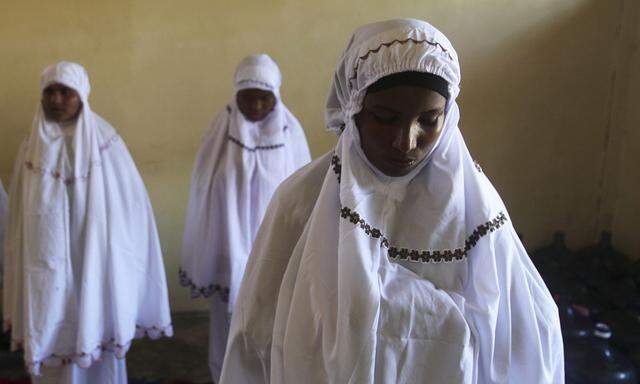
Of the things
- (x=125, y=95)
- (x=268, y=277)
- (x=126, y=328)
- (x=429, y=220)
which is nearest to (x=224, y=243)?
(x=126, y=328)

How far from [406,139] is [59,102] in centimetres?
187

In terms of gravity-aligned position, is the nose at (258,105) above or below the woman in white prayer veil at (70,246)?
above

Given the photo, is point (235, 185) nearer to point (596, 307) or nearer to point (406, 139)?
point (406, 139)

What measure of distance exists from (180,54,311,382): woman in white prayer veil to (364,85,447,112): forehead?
71.2 inches

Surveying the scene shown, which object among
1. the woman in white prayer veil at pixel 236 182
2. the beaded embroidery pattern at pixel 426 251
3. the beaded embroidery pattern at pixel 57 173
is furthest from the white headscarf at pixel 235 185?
the beaded embroidery pattern at pixel 426 251

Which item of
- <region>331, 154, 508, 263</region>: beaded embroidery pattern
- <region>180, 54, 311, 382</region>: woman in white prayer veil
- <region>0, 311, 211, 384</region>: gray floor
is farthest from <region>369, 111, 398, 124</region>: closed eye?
<region>0, 311, 211, 384</region>: gray floor

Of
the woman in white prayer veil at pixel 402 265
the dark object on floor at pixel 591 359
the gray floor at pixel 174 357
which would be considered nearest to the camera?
the woman in white prayer veil at pixel 402 265

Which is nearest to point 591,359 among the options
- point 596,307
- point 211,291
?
point 596,307

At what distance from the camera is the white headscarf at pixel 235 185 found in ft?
9.29

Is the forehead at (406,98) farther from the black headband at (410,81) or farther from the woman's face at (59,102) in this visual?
the woman's face at (59,102)

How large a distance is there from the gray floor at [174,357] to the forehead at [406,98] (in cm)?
261

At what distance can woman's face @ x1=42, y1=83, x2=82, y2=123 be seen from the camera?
238 cm

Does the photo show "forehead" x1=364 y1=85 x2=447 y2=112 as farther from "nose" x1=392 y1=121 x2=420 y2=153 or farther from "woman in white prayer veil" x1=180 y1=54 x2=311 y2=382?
"woman in white prayer veil" x1=180 y1=54 x2=311 y2=382

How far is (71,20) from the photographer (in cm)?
330
